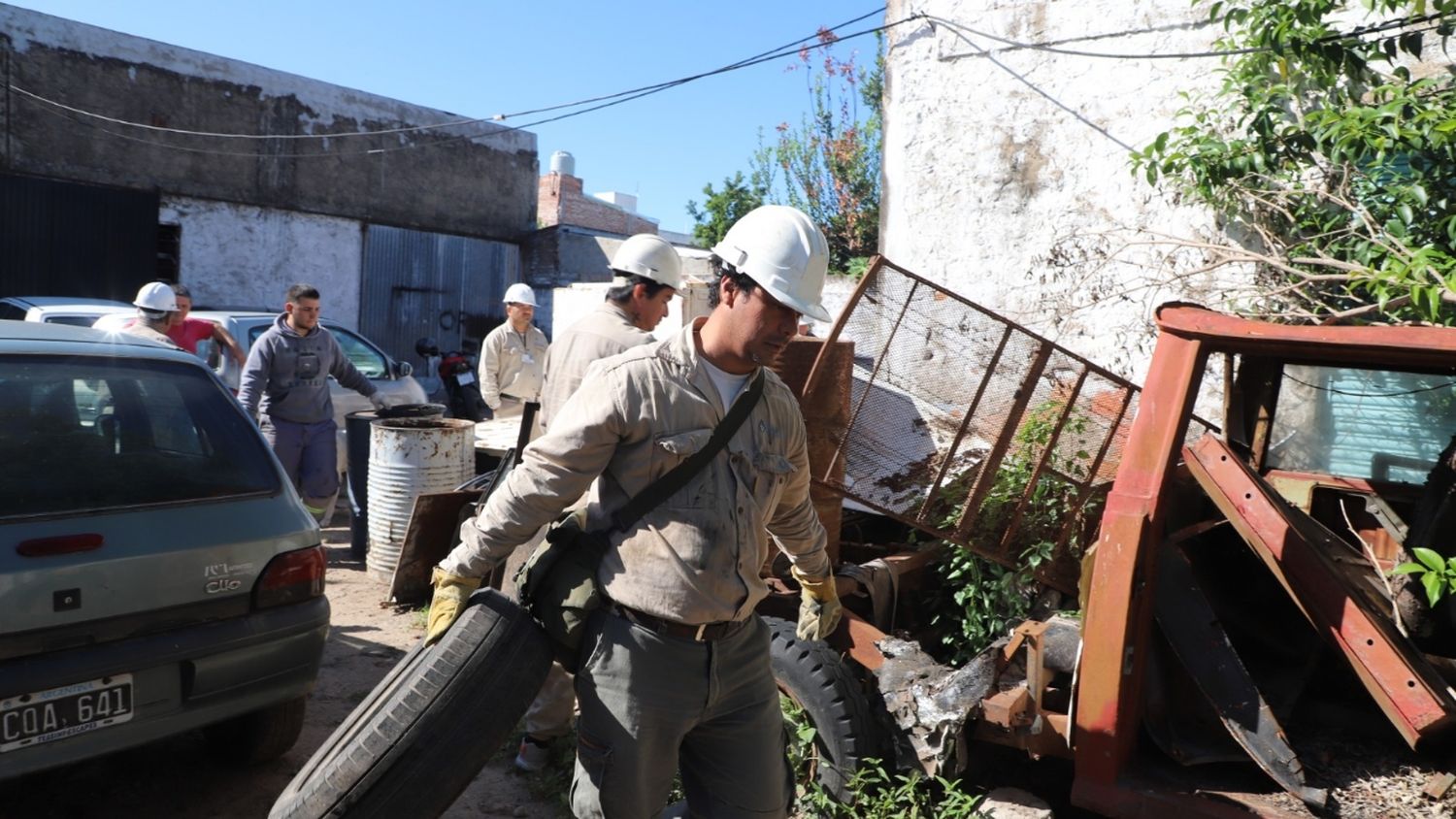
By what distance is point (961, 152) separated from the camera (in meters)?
6.96

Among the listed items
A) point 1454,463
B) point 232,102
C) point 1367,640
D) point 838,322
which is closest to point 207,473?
point 838,322

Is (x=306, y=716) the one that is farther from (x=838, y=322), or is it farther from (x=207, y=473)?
(x=838, y=322)

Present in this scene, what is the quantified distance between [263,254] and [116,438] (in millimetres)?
11810

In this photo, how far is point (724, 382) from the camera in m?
2.37

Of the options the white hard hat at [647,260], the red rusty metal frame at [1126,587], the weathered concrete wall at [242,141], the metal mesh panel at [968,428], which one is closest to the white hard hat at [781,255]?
the red rusty metal frame at [1126,587]

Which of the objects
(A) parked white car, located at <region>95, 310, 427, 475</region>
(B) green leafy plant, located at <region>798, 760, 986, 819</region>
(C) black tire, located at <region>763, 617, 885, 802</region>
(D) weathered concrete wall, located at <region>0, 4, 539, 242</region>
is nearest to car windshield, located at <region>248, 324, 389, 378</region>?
(A) parked white car, located at <region>95, 310, 427, 475</region>

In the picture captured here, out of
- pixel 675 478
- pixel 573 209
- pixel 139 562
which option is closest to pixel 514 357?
pixel 139 562

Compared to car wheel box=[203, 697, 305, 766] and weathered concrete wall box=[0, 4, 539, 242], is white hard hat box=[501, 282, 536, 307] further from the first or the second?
weathered concrete wall box=[0, 4, 539, 242]

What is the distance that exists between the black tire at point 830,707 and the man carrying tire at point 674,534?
101cm

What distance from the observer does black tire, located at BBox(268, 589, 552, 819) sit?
6.80 feet

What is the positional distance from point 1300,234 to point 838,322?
9.96 ft

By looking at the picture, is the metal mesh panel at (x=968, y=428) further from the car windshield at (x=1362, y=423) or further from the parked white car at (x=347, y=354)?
the parked white car at (x=347, y=354)

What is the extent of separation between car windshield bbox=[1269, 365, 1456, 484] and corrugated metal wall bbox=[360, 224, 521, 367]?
13.5 m

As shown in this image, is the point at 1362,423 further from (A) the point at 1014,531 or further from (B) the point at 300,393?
(B) the point at 300,393
